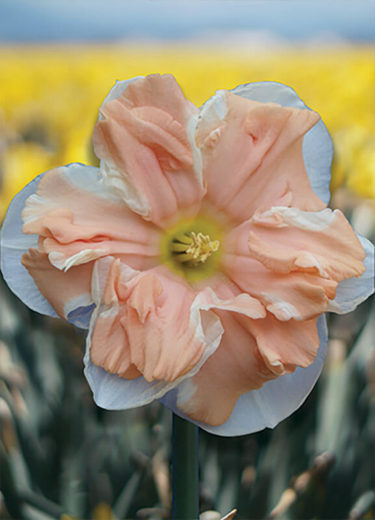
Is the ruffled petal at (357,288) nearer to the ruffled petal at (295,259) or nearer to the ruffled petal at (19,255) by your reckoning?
the ruffled petal at (295,259)

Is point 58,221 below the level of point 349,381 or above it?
above

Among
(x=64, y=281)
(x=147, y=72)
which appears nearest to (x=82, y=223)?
(x=64, y=281)

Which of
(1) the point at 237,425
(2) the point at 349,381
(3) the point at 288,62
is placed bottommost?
(3) the point at 288,62

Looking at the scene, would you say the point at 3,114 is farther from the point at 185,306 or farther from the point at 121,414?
the point at 185,306

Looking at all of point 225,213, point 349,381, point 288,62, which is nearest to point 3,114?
point 288,62

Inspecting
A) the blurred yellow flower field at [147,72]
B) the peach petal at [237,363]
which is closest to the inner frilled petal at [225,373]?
the peach petal at [237,363]

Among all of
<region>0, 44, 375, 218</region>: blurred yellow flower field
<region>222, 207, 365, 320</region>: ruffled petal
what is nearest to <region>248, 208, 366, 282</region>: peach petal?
<region>222, 207, 365, 320</region>: ruffled petal

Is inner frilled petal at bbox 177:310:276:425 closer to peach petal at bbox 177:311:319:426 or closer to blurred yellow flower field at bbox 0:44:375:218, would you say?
peach petal at bbox 177:311:319:426
